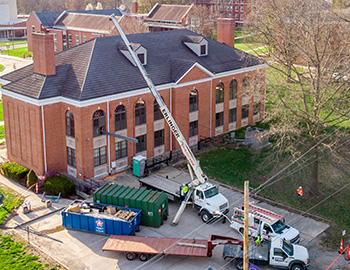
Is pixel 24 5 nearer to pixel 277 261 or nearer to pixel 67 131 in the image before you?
pixel 67 131

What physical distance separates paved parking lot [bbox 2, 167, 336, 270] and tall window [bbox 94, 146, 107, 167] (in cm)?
452

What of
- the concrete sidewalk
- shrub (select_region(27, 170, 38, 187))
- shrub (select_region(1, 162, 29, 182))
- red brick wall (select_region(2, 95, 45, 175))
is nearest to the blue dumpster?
the concrete sidewalk

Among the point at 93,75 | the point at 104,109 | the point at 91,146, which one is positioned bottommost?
the point at 91,146

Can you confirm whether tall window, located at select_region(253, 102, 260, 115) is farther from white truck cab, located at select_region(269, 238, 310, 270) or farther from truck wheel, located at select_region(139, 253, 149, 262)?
truck wheel, located at select_region(139, 253, 149, 262)

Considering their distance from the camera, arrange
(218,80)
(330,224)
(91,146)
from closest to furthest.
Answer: (330,224), (91,146), (218,80)

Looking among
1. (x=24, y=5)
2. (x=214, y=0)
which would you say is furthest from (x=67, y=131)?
(x=24, y=5)

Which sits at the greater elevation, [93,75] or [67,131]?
[93,75]

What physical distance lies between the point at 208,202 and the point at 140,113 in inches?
479

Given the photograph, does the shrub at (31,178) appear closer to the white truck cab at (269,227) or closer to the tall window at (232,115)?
the white truck cab at (269,227)

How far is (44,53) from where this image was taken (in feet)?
125

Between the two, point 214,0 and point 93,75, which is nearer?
point 93,75

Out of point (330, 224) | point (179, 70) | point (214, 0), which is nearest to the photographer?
point (330, 224)

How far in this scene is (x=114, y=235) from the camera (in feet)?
95.9

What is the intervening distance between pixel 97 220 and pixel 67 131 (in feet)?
35.3
